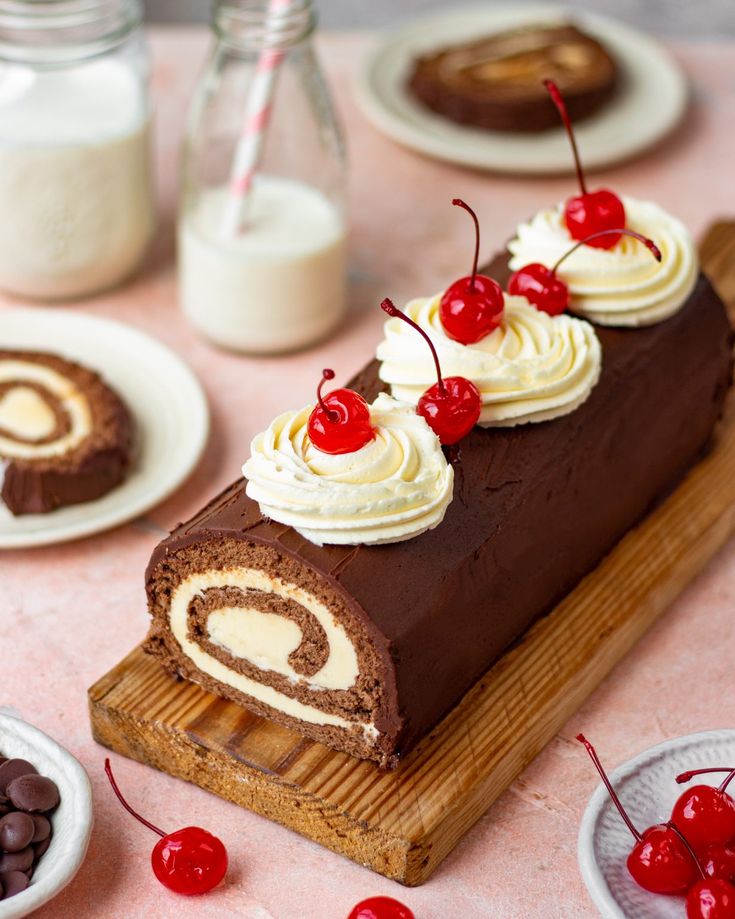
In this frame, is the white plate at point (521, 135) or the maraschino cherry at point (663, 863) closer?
the maraschino cherry at point (663, 863)

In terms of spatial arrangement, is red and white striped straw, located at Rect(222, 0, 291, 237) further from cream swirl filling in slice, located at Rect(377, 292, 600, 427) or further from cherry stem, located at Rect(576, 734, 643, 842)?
cherry stem, located at Rect(576, 734, 643, 842)

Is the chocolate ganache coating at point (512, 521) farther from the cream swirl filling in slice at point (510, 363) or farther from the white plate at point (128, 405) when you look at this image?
the white plate at point (128, 405)

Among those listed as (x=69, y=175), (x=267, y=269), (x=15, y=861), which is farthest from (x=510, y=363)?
(x=69, y=175)

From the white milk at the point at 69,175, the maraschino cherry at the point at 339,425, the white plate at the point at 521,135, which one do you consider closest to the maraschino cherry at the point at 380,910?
the maraschino cherry at the point at 339,425

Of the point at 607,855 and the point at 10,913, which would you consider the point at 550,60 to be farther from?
the point at 10,913

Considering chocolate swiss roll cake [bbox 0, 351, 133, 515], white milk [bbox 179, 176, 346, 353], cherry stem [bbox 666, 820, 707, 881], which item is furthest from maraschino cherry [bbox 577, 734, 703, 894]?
white milk [bbox 179, 176, 346, 353]
